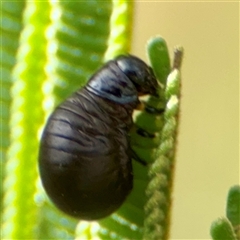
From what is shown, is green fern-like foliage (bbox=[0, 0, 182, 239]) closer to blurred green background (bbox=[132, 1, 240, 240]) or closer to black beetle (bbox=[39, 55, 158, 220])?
black beetle (bbox=[39, 55, 158, 220])

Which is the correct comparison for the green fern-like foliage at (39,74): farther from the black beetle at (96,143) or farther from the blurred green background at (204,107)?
the blurred green background at (204,107)

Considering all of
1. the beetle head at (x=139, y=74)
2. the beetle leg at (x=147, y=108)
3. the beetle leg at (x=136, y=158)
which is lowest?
the beetle leg at (x=136, y=158)

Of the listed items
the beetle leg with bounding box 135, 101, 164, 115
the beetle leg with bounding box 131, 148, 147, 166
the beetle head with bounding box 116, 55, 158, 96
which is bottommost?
the beetle leg with bounding box 131, 148, 147, 166

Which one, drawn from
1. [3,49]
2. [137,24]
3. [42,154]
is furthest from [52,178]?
[137,24]

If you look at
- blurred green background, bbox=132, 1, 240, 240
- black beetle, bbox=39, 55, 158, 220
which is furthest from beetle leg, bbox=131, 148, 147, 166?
blurred green background, bbox=132, 1, 240, 240

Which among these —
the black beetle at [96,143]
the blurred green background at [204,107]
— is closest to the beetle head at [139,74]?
the black beetle at [96,143]

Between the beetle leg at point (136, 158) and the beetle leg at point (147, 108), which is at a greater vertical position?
the beetle leg at point (147, 108)
